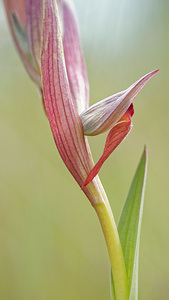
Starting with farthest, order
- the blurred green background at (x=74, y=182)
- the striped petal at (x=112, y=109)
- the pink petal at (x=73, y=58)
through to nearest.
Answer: the blurred green background at (x=74, y=182)
the pink petal at (x=73, y=58)
the striped petal at (x=112, y=109)

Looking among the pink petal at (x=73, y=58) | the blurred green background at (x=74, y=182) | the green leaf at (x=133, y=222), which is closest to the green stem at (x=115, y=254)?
the green leaf at (x=133, y=222)

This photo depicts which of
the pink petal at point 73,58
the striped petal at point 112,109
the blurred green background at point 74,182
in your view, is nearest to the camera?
the striped petal at point 112,109

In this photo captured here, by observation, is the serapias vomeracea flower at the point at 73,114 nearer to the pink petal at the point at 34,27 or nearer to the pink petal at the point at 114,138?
the pink petal at the point at 114,138

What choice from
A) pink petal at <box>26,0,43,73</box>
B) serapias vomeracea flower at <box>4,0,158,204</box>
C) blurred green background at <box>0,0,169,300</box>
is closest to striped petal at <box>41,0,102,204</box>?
serapias vomeracea flower at <box>4,0,158,204</box>

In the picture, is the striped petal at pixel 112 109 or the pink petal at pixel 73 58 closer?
the striped petal at pixel 112 109

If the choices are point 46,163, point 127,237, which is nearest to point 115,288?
point 127,237

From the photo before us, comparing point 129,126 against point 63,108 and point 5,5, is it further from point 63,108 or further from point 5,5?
point 5,5
